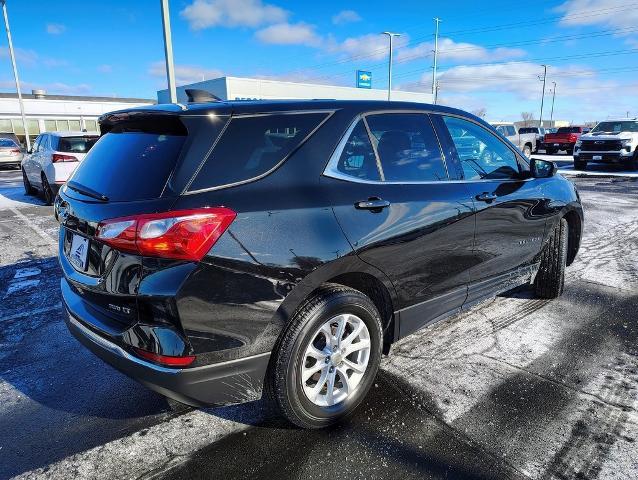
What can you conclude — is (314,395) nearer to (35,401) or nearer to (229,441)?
(229,441)

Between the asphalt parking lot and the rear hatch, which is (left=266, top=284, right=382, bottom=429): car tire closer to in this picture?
the asphalt parking lot

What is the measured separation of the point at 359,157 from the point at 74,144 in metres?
9.51

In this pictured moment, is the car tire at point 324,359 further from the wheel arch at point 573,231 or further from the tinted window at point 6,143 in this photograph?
the tinted window at point 6,143

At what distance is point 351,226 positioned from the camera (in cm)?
240

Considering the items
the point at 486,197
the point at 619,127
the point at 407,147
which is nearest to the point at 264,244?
the point at 407,147

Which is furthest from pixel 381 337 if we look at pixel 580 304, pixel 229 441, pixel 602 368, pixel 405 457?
pixel 580 304

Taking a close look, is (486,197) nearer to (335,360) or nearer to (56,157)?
(335,360)

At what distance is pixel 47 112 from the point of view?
3919 centimetres

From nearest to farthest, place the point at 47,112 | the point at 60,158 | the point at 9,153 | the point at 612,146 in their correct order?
the point at 60,158 < the point at 612,146 < the point at 9,153 < the point at 47,112

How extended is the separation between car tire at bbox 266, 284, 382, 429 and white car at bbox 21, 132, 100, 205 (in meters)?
8.84

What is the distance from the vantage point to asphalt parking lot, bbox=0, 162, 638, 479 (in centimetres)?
226

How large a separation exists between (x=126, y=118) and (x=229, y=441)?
187cm

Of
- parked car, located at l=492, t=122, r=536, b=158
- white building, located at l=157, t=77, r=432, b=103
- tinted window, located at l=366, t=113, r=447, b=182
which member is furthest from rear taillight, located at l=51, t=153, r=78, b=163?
white building, located at l=157, t=77, r=432, b=103

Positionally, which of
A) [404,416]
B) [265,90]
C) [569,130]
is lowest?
[404,416]
